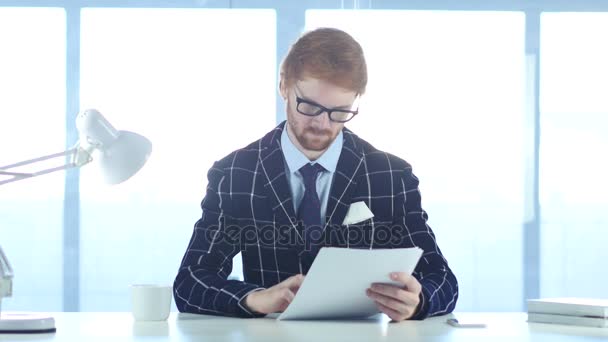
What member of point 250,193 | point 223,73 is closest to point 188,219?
point 223,73

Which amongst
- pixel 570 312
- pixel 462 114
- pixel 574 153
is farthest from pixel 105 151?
pixel 574 153

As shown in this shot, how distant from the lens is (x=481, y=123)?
14.6 ft

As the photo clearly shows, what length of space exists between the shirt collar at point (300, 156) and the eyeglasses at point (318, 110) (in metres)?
0.16

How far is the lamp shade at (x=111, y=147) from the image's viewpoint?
194cm

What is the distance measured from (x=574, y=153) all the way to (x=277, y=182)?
232 centimetres

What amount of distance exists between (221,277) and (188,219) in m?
2.06

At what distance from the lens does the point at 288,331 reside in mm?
1905

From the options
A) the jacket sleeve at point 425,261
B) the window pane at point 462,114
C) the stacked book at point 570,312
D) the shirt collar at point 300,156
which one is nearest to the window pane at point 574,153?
the window pane at point 462,114

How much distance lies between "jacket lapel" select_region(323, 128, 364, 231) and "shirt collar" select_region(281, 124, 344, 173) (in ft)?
0.05

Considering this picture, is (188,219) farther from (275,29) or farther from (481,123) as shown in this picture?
(481,123)

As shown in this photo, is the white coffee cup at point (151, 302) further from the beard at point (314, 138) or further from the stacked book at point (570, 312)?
the stacked book at point (570, 312)

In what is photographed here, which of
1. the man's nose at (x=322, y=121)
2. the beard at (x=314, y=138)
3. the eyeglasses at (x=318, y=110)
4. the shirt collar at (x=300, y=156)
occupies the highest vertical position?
the eyeglasses at (x=318, y=110)

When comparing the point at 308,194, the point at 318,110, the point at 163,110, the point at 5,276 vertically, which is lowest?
the point at 5,276

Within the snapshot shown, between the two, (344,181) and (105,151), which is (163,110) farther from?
(105,151)
